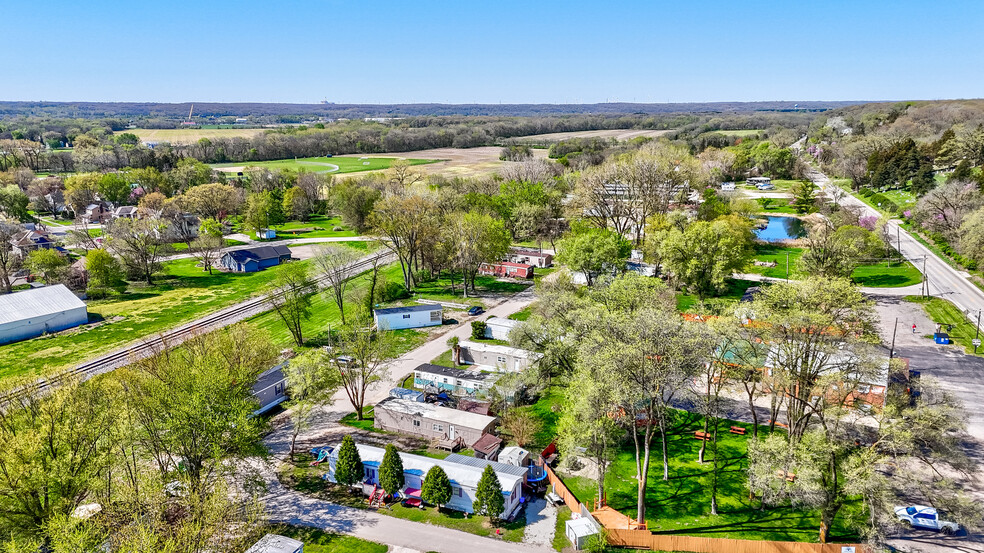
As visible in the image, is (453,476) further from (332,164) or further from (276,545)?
(332,164)

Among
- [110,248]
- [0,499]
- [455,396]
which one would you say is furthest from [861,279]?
[110,248]

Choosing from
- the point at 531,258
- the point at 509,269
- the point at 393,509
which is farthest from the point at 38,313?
the point at 531,258

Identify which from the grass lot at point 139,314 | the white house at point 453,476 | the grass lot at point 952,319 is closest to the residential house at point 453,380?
the white house at point 453,476

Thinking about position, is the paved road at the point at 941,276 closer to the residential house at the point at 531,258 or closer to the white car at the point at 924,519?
the white car at the point at 924,519

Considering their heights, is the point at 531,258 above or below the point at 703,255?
below

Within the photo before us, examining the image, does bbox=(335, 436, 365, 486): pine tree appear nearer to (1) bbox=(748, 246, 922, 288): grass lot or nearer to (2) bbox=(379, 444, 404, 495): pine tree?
(2) bbox=(379, 444, 404, 495): pine tree

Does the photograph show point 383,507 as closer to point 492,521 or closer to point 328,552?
point 328,552
